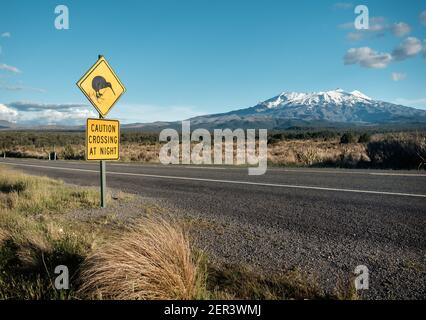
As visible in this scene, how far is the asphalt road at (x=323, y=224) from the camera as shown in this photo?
407 cm

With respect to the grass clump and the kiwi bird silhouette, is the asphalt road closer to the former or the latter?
the grass clump

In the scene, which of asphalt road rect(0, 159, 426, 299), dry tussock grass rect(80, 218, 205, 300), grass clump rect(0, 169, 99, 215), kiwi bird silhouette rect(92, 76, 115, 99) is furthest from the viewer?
grass clump rect(0, 169, 99, 215)

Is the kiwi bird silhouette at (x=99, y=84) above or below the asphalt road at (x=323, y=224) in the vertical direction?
above

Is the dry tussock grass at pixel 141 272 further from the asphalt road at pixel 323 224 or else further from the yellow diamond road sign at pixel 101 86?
the yellow diamond road sign at pixel 101 86

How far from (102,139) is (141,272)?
4.59m

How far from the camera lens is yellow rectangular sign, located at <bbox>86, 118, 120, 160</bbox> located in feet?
23.1

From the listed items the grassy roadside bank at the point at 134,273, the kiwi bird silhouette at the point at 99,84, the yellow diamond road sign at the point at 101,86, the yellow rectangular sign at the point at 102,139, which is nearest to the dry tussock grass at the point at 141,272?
the grassy roadside bank at the point at 134,273

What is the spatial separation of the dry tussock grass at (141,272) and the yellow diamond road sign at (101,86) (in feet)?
13.7

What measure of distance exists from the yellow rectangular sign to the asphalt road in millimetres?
1696

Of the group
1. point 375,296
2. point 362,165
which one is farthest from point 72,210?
point 362,165

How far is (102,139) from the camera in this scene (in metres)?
7.39

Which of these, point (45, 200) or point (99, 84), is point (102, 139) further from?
point (45, 200)

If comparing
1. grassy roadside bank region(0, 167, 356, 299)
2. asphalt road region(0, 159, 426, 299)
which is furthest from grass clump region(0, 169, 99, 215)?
grassy roadside bank region(0, 167, 356, 299)
